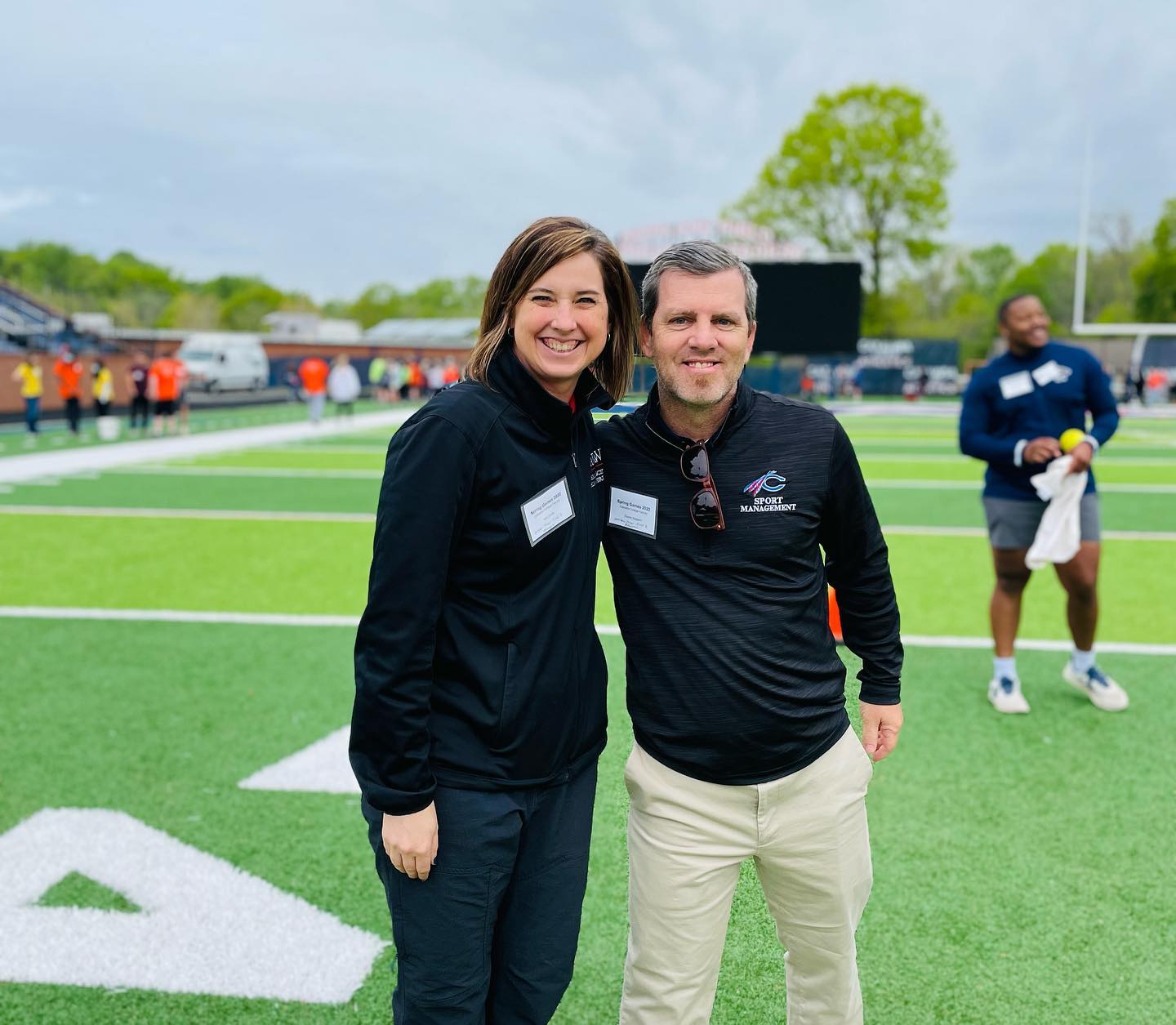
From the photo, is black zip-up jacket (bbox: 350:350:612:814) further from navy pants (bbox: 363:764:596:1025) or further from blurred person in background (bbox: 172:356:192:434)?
blurred person in background (bbox: 172:356:192:434)

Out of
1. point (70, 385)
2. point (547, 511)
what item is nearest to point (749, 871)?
point (547, 511)

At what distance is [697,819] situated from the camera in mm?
1953

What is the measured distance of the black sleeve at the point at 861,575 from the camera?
6.57 ft

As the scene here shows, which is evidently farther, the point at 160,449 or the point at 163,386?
the point at 163,386

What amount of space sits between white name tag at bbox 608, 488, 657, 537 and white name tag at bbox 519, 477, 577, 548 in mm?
168

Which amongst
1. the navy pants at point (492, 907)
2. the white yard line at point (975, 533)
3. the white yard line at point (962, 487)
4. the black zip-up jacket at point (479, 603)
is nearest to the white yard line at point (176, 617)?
the navy pants at point (492, 907)

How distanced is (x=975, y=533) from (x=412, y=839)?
29.0ft

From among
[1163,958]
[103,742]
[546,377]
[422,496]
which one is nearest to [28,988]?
[103,742]

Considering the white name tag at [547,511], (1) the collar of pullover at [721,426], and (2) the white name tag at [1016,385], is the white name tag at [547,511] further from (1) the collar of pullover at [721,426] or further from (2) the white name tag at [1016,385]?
(2) the white name tag at [1016,385]

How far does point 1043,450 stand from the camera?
4293mm

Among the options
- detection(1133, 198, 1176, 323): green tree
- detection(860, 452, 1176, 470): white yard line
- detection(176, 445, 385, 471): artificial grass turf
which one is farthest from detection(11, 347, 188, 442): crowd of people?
detection(1133, 198, 1176, 323): green tree

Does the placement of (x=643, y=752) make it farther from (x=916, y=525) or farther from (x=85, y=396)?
(x=85, y=396)

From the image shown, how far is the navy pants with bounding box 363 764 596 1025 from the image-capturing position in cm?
177

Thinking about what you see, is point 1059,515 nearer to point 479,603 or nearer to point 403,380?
point 479,603
